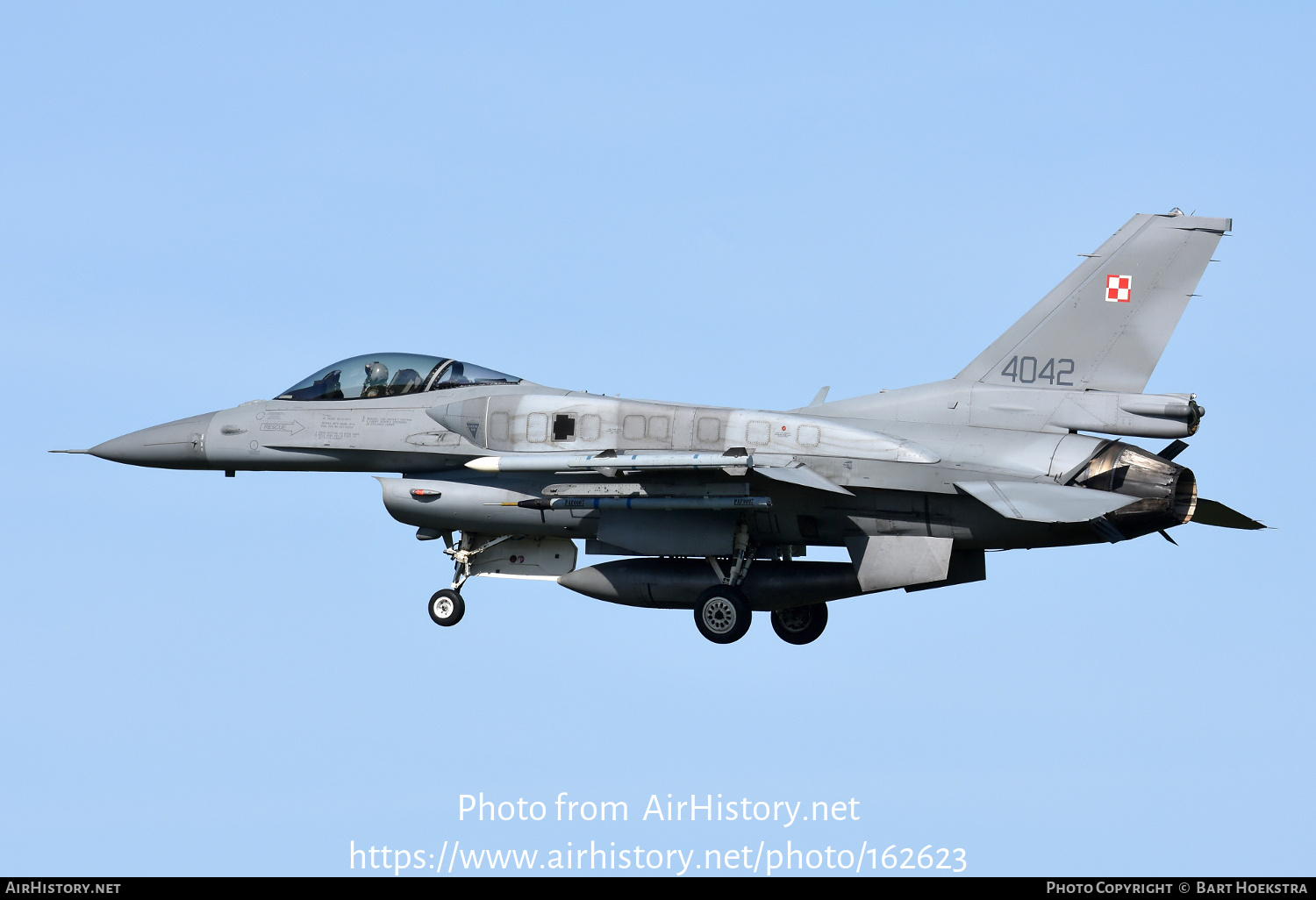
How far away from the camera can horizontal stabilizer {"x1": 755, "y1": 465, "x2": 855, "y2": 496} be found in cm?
1878

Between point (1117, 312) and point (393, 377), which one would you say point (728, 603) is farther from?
point (1117, 312)

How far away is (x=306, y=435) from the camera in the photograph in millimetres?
21375

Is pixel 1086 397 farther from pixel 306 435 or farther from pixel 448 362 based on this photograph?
pixel 306 435

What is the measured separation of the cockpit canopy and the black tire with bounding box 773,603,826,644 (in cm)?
440

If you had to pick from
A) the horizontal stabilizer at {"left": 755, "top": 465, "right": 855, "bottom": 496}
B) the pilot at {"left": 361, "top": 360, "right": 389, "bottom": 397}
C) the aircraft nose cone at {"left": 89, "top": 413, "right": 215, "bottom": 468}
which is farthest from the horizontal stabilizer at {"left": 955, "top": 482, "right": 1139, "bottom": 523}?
the aircraft nose cone at {"left": 89, "top": 413, "right": 215, "bottom": 468}

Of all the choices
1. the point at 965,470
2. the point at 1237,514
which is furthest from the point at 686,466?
the point at 1237,514

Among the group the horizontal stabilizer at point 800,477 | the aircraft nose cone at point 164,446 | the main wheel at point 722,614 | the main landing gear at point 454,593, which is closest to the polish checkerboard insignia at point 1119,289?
the horizontal stabilizer at point 800,477

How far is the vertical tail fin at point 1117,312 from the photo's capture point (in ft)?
63.6

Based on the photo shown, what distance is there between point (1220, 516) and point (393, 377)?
978 centimetres

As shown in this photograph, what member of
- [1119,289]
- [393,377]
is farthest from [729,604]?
[1119,289]

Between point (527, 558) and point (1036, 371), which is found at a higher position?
point (1036, 371)

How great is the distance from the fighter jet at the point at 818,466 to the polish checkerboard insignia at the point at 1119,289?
0.07 feet

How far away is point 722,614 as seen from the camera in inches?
784

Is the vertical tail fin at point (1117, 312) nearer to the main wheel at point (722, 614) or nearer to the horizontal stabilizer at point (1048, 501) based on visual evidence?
the horizontal stabilizer at point (1048, 501)
